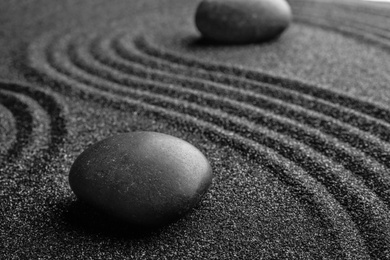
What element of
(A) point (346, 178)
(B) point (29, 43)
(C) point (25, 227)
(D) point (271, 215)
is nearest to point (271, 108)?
(A) point (346, 178)

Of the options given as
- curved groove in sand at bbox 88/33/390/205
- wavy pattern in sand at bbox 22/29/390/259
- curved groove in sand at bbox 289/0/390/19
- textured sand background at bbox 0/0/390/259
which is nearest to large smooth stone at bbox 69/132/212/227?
textured sand background at bbox 0/0/390/259

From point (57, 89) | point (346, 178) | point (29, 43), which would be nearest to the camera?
point (346, 178)

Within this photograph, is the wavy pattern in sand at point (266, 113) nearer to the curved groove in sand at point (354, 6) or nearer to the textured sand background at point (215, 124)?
the textured sand background at point (215, 124)

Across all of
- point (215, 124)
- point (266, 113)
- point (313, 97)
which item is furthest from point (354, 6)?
point (215, 124)

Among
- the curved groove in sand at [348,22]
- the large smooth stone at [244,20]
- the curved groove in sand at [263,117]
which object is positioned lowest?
the curved groove in sand at [263,117]

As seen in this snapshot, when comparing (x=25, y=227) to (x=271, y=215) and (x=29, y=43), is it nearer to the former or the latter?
(x=271, y=215)

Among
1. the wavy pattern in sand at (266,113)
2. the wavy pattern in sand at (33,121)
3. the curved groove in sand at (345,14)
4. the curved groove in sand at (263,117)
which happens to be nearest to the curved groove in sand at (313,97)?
the wavy pattern in sand at (266,113)

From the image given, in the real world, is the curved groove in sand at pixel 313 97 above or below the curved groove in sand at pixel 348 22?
below
